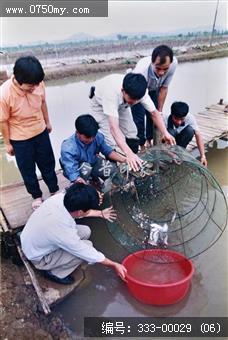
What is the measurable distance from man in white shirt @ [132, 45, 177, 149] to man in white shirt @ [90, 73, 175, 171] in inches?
10.6

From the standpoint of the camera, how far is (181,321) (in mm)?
2275

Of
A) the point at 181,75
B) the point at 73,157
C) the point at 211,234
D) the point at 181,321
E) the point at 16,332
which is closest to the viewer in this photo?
the point at 16,332

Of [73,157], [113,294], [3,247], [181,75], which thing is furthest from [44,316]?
[181,75]

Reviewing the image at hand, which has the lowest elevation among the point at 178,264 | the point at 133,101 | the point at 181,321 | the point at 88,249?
the point at 181,321

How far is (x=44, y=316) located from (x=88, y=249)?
0.53 metres

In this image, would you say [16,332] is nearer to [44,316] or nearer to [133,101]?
[44,316]

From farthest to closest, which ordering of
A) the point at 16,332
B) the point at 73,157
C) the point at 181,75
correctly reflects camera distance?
the point at 181,75 → the point at 73,157 → the point at 16,332

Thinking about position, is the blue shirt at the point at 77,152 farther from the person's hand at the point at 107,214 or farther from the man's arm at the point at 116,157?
the person's hand at the point at 107,214

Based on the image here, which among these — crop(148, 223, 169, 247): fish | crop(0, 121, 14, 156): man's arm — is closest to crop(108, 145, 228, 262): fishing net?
crop(148, 223, 169, 247): fish

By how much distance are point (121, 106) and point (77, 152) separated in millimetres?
487

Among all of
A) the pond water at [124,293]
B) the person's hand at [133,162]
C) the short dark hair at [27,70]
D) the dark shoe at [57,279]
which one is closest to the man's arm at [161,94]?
the person's hand at [133,162]

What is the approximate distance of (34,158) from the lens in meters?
2.69

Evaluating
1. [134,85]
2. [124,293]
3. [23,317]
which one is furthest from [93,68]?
[23,317]

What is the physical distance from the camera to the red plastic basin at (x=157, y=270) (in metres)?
2.33
